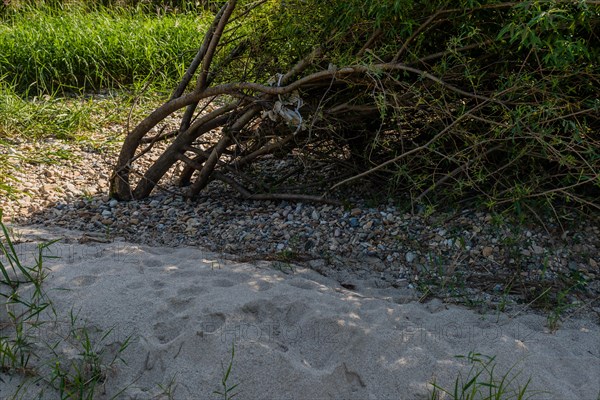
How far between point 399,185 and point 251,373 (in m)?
1.90

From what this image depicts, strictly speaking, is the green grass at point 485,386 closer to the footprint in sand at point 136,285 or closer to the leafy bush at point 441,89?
the leafy bush at point 441,89

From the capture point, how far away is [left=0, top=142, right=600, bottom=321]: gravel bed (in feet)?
11.7

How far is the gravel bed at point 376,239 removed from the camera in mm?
3566

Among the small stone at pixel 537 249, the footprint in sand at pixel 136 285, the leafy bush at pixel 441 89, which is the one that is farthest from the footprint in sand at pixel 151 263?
the small stone at pixel 537 249

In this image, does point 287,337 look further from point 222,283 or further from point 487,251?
point 487,251

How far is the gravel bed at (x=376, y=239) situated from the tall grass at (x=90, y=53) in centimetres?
241

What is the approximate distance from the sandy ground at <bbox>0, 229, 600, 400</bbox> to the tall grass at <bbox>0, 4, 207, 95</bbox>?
375cm

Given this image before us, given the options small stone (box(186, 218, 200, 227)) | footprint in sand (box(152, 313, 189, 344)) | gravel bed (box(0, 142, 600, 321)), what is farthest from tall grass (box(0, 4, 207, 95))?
footprint in sand (box(152, 313, 189, 344))

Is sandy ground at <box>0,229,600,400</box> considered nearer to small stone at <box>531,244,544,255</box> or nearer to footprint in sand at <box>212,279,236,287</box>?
footprint in sand at <box>212,279,236,287</box>

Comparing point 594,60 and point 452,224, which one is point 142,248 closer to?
point 452,224

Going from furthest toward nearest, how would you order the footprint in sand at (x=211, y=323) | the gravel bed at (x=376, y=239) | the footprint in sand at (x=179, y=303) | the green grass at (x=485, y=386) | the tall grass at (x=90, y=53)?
the tall grass at (x=90, y=53) → the gravel bed at (x=376, y=239) → the footprint in sand at (x=179, y=303) → the footprint in sand at (x=211, y=323) → the green grass at (x=485, y=386)

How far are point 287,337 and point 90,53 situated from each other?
4958 mm

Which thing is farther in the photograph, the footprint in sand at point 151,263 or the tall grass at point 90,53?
the tall grass at point 90,53

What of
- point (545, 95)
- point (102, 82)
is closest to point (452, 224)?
point (545, 95)
